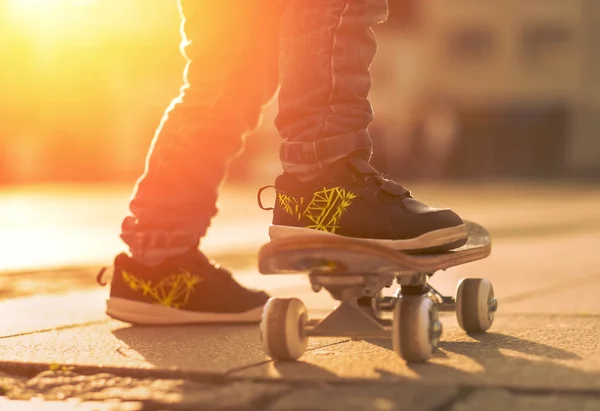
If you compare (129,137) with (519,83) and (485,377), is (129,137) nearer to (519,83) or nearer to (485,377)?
(519,83)

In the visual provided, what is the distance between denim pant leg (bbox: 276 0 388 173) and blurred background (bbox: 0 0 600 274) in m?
34.7

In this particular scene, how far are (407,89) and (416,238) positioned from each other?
36.6 m

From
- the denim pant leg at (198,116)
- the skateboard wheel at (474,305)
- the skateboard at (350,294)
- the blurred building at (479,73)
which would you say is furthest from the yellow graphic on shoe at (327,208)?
the blurred building at (479,73)

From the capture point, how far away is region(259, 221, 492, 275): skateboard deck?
215cm

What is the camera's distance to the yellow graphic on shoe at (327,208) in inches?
91.4

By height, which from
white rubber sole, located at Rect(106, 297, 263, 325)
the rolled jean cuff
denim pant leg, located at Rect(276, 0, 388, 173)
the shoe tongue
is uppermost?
denim pant leg, located at Rect(276, 0, 388, 173)

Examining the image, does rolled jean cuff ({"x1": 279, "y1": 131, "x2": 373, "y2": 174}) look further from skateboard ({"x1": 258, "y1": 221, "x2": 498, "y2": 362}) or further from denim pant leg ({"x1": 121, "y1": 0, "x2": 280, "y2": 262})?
denim pant leg ({"x1": 121, "y1": 0, "x2": 280, "y2": 262})

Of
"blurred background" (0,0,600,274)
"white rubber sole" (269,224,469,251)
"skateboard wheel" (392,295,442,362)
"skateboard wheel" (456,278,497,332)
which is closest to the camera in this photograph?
"skateboard wheel" (392,295,442,362)

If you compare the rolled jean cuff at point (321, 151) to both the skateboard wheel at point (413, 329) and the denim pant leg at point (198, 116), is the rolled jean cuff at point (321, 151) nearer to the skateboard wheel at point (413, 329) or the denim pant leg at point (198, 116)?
the skateboard wheel at point (413, 329)

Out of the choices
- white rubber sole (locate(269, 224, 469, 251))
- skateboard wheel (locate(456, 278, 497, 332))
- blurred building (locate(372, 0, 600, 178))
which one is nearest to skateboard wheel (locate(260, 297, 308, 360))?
white rubber sole (locate(269, 224, 469, 251))

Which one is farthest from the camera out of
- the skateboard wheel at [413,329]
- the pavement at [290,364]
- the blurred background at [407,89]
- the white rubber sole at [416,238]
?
the blurred background at [407,89]

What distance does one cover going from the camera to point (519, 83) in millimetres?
38969

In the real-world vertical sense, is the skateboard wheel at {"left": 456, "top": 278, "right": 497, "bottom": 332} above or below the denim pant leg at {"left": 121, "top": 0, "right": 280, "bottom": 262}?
below

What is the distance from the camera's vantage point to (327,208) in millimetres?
2336
